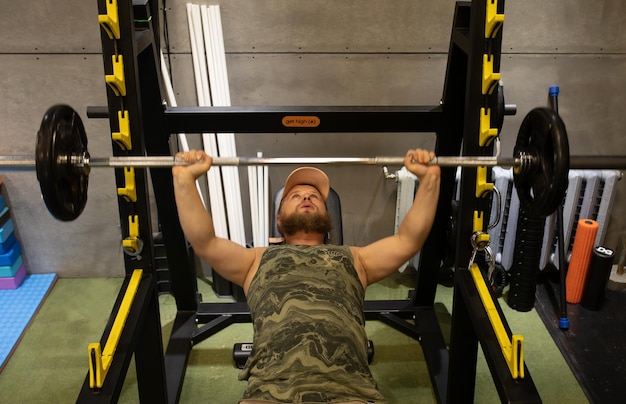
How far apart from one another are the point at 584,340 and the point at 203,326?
1922 millimetres

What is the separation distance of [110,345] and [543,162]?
1.46 m

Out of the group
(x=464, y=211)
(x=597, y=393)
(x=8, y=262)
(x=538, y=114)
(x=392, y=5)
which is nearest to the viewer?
(x=538, y=114)

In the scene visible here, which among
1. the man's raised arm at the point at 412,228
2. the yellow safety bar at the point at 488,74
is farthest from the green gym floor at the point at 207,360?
the yellow safety bar at the point at 488,74

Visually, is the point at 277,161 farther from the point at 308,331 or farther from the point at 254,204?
the point at 254,204

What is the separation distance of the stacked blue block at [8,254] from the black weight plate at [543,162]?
2689 millimetres

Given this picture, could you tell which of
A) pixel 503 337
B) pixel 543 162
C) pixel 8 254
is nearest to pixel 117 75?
pixel 543 162

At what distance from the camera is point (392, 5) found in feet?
9.45

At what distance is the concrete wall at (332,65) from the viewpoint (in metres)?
2.88

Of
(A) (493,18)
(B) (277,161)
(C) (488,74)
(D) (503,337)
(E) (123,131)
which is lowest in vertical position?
(D) (503,337)

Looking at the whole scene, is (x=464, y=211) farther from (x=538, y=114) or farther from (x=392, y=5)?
(x=392, y=5)

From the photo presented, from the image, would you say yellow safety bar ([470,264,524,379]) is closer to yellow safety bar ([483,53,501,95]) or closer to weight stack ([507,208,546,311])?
yellow safety bar ([483,53,501,95])

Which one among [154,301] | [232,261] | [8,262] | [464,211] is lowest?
[8,262]

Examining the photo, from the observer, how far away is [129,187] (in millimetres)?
2025

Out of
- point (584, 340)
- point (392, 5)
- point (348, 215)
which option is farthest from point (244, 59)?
point (584, 340)
